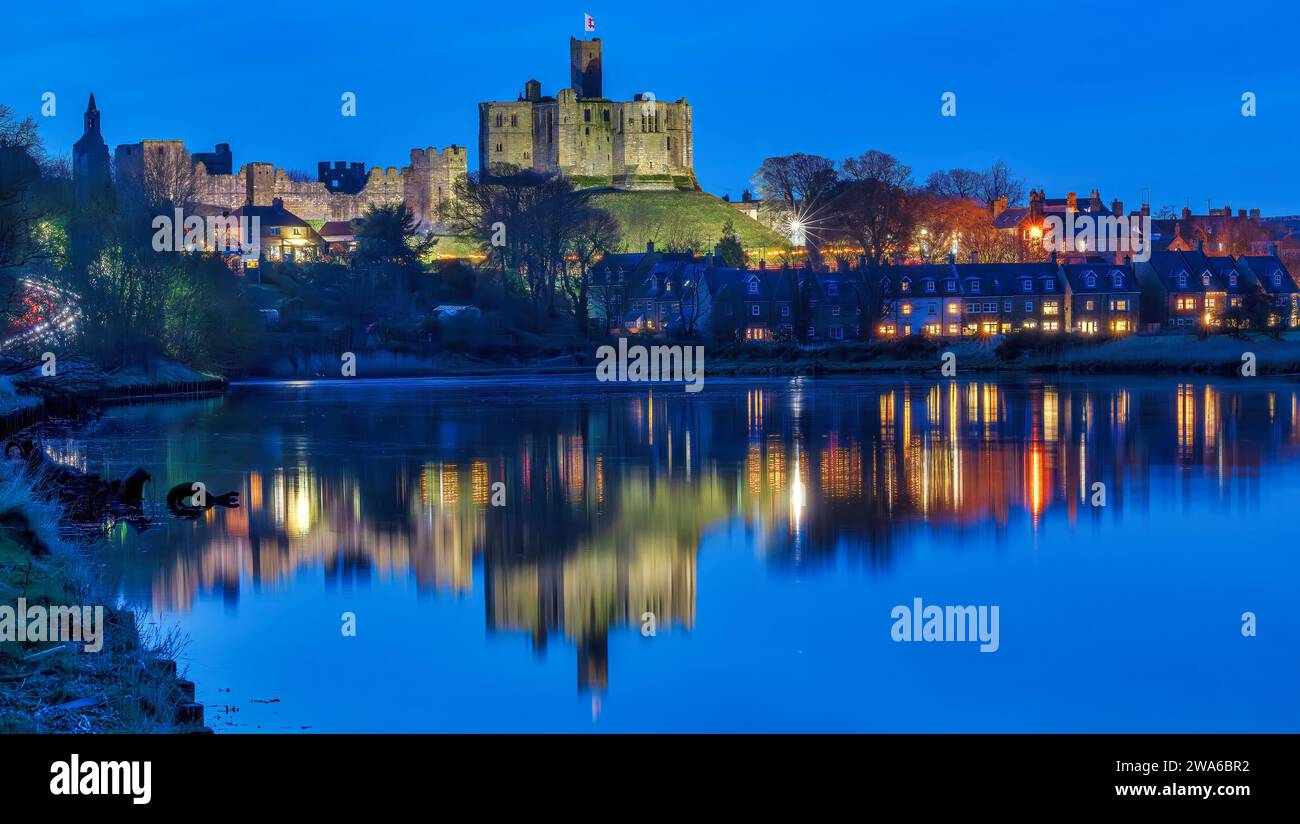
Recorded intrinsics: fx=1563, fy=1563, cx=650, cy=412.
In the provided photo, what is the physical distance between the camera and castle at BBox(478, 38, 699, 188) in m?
111

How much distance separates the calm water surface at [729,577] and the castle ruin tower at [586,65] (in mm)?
89887

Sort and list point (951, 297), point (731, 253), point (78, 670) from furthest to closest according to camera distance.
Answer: point (731, 253), point (951, 297), point (78, 670)

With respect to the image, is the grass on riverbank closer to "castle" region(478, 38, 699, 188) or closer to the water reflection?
the water reflection

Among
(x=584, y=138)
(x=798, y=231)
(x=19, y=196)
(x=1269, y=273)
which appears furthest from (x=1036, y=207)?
(x=19, y=196)

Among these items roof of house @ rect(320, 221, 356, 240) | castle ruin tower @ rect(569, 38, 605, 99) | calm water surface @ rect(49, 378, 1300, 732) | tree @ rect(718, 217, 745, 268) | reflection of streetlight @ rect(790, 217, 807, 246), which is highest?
castle ruin tower @ rect(569, 38, 605, 99)

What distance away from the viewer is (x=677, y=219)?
103 meters

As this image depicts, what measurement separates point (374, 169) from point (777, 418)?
84382 millimetres

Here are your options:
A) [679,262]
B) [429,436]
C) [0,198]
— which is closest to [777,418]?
[429,436]

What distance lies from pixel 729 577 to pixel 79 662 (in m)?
5.57

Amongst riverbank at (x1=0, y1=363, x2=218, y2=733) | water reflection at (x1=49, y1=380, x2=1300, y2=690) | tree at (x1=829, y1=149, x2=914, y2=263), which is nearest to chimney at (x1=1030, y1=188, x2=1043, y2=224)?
tree at (x1=829, y1=149, x2=914, y2=263)

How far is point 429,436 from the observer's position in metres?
27.7

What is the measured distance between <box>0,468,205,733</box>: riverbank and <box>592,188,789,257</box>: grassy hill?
8607 cm

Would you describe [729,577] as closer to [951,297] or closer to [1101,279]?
[951,297]
